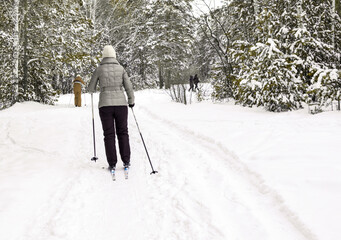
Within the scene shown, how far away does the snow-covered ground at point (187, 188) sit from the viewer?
275 centimetres

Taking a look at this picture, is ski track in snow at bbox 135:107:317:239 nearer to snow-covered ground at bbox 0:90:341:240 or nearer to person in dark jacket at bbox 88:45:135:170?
snow-covered ground at bbox 0:90:341:240

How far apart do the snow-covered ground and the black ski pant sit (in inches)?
12.2

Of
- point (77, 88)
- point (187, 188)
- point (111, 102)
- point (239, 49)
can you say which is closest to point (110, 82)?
point (111, 102)

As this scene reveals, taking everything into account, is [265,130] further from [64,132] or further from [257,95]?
[64,132]

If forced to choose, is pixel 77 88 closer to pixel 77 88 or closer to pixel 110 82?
pixel 77 88

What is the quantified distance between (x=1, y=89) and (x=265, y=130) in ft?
40.7

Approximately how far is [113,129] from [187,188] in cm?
171

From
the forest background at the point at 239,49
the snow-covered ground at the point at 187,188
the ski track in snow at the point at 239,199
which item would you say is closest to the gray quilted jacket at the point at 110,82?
the snow-covered ground at the point at 187,188

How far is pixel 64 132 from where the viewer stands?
7.49m

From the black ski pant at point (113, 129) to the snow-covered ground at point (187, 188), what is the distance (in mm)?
310

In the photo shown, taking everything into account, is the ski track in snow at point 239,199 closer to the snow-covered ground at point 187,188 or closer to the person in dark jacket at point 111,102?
the snow-covered ground at point 187,188

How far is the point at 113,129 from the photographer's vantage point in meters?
4.62

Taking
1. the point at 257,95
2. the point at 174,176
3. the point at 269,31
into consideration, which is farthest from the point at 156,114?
the point at 174,176

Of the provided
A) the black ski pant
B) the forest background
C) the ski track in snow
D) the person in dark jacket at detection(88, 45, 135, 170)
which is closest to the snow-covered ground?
the ski track in snow
